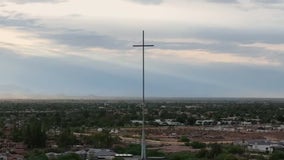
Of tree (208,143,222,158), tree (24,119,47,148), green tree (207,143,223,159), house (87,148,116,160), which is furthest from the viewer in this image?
tree (24,119,47,148)

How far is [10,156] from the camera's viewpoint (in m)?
51.8

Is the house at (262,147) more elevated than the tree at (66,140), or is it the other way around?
the tree at (66,140)

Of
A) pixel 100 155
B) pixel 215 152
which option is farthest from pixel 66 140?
pixel 215 152

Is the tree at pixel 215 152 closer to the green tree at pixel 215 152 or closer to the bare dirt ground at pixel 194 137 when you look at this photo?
the green tree at pixel 215 152

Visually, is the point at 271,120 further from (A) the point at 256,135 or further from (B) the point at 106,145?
(B) the point at 106,145

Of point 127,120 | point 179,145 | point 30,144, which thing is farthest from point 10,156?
point 127,120

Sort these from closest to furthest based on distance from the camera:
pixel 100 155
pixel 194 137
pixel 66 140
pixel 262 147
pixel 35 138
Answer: pixel 100 155 → pixel 262 147 → pixel 35 138 → pixel 66 140 → pixel 194 137

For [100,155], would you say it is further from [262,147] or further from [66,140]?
[262,147]

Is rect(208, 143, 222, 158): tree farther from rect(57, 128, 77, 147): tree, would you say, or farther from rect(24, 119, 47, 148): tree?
rect(24, 119, 47, 148): tree

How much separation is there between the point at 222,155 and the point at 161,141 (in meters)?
21.0

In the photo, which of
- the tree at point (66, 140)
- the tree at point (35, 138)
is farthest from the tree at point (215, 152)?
the tree at point (35, 138)

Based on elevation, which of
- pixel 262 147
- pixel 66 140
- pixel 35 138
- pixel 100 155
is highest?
pixel 35 138

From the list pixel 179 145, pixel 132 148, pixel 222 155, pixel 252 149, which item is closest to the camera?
pixel 222 155

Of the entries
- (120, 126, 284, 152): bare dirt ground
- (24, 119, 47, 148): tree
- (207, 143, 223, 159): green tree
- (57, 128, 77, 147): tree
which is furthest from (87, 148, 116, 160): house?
(24, 119, 47, 148): tree
